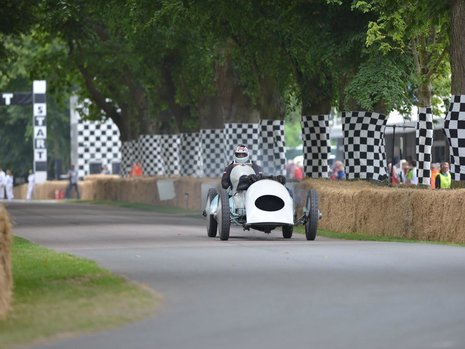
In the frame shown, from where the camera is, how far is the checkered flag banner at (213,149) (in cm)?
5519

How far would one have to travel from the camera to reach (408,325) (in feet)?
41.7

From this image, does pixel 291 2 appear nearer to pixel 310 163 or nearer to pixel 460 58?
pixel 310 163

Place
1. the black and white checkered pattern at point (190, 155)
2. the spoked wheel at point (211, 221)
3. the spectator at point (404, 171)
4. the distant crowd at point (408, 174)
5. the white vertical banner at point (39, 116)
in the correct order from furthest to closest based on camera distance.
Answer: the white vertical banner at point (39, 116), the black and white checkered pattern at point (190, 155), the spectator at point (404, 171), the distant crowd at point (408, 174), the spoked wheel at point (211, 221)

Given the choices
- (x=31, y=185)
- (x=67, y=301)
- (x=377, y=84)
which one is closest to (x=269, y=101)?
(x=377, y=84)

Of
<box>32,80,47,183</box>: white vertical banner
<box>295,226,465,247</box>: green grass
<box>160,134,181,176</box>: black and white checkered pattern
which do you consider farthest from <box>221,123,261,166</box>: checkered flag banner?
<box>32,80,47,183</box>: white vertical banner

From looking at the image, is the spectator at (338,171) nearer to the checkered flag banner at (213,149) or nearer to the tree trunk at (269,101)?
the checkered flag banner at (213,149)

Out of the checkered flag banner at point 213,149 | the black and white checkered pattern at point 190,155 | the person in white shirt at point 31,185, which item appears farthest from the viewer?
the person in white shirt at point 31,185

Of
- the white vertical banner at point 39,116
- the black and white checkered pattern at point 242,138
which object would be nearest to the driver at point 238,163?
the black and white checkered pattern at point 242,138

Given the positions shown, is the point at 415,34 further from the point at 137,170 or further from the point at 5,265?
the point at 137,170

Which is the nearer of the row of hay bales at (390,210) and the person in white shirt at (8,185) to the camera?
the row of hay bales at (390,210)

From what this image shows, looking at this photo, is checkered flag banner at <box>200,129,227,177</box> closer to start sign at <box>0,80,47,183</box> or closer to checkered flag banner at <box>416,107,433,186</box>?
checkered flag banner at <box>416,107,433,186</box>

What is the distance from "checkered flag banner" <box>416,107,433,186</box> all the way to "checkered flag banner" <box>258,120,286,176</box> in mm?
9236

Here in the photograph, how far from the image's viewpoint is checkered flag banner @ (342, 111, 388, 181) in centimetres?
3797

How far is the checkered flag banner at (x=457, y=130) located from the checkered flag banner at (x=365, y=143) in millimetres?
9073
